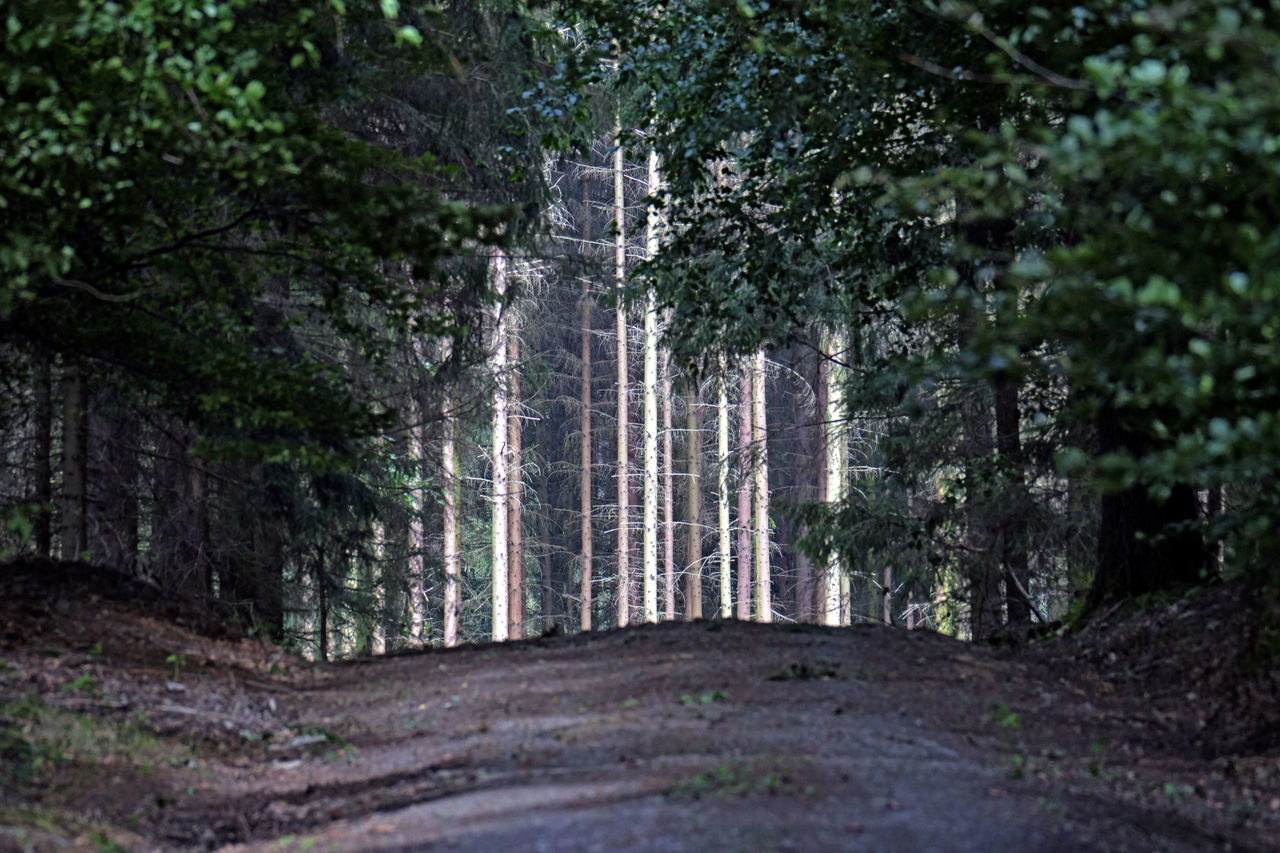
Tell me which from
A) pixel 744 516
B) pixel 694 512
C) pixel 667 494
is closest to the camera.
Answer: pixel 667 494

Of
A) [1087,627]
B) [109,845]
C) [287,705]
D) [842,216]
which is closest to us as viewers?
[109,845]

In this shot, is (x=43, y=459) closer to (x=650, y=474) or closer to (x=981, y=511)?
(x=981, y=511)

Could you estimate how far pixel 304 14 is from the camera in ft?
17.3

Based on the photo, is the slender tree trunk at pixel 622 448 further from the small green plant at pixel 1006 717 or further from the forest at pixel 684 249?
the small green plant at pixel 1006 717

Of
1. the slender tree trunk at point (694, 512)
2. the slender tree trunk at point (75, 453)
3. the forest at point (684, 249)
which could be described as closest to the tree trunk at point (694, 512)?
the slender tree trunk at point (694, 512)

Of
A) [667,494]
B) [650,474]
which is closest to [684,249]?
[650,474]

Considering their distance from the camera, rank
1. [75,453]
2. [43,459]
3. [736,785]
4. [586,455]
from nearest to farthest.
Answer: [736,785] → [75,453] → [43,459] → [586,455]

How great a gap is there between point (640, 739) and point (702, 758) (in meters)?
0.56

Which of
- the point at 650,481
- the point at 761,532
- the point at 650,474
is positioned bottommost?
the point at 761,532

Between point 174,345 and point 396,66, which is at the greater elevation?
point 396,66

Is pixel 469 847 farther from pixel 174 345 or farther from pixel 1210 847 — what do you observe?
pixel 174 345

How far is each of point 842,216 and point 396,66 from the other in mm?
3890

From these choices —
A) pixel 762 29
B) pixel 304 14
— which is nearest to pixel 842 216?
pixel 762 29

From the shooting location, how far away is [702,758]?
16.9ft
